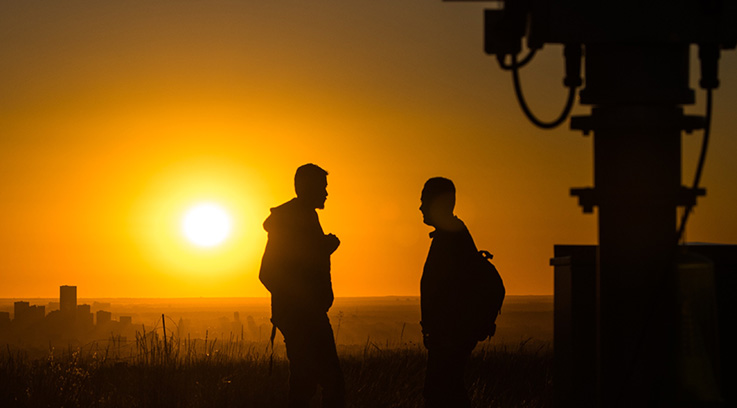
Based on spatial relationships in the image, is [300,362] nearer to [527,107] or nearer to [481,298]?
[481,298]

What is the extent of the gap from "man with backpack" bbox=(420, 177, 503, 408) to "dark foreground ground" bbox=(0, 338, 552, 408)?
272cm

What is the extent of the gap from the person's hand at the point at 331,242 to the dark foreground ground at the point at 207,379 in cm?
214

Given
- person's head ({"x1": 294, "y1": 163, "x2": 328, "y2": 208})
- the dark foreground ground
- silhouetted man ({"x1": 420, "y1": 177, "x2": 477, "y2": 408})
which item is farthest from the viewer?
the dark foreground ground

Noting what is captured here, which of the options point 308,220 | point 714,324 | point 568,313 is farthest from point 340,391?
point 714,324

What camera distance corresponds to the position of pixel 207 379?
32.6 feet

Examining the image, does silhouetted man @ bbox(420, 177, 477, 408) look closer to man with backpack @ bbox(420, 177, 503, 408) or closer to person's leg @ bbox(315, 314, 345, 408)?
man with backpack @ bbox(420, 177, 503, 408)

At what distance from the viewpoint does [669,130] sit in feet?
14.7

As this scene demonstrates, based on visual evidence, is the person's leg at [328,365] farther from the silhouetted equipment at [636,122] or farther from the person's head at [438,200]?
the silhouetted equipment at [636,122]

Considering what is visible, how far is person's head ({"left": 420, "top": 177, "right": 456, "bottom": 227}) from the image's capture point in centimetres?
698

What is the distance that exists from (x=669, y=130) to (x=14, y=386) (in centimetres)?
749

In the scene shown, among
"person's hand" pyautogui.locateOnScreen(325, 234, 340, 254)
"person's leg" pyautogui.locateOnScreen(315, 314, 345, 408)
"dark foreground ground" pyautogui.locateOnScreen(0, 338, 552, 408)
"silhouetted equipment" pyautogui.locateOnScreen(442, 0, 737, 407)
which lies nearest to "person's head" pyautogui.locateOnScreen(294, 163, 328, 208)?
"person's hand" pyautogui.locateOnScreen(325, 234, 340, 254)

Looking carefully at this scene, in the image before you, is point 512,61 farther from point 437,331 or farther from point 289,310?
point 289,310

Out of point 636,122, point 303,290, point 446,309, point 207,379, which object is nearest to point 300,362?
point 303,290

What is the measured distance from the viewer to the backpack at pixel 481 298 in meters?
6.86
